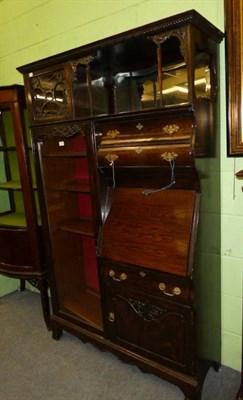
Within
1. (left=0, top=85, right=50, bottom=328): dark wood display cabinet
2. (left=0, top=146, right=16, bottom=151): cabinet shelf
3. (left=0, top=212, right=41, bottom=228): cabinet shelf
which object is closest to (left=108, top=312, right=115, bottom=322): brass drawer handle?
(left=0, top=85, right=50, bottom=328): dark wood display cabinet

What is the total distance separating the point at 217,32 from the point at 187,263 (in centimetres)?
119

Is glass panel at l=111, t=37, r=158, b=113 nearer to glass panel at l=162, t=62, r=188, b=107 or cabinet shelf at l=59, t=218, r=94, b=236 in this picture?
glass panel at l=162, t=62, r=188, b=107

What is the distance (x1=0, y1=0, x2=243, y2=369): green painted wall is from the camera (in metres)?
1.67

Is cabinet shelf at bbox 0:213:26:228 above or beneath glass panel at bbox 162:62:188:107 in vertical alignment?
beneath

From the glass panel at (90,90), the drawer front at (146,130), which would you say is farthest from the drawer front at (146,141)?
the glass panel at (90,90)

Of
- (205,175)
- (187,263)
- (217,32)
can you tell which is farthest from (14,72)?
(187,263)

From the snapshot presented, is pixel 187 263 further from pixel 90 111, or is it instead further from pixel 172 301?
pixel 90 111

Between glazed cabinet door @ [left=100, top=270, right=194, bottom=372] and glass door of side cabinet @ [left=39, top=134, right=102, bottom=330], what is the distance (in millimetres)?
251

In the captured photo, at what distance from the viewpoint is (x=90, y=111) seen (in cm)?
176

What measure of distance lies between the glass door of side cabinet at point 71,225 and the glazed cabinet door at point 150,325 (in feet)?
0.82

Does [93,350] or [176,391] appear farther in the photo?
[93,350]

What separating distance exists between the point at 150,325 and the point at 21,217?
1.65 m

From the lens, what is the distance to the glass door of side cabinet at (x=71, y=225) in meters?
2.15

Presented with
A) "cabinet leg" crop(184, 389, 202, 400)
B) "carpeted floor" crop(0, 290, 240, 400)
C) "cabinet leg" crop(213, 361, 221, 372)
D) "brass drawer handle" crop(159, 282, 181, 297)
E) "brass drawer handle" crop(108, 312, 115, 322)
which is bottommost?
"carpeted floor" crop(0, 290, 240, 400)
